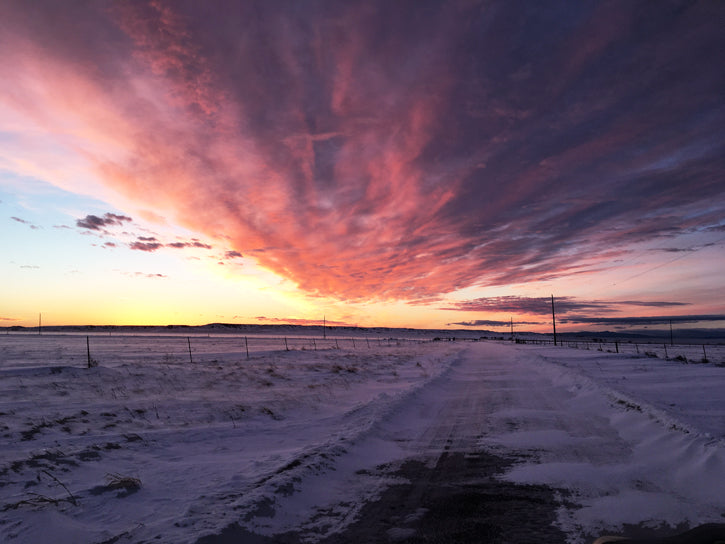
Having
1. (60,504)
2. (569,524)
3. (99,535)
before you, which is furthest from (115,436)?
(569,524)

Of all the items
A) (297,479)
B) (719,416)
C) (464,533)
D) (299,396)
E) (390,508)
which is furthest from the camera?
(299,396)

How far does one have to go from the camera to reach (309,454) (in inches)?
268

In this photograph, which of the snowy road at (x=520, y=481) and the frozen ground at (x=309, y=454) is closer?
the snowy road at (x=520, y=481)

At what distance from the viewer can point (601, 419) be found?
9758 millimetres

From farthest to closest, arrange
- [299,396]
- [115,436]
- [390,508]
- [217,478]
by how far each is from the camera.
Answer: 1. [299,396]
2. [115,436]
3. [217,478]
4. [390,508]

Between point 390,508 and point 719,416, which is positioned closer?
point 390,508

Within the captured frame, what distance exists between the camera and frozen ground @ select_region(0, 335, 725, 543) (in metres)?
4.53

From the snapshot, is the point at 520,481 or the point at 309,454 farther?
the point at 309,454

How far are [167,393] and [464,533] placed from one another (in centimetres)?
1329

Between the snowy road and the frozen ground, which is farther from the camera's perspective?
the frozen ground

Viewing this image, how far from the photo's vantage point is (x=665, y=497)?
16.1 ft

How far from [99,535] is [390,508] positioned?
127 inches

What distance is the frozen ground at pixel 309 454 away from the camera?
178 inches

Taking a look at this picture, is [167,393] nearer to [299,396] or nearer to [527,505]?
[299,396]
